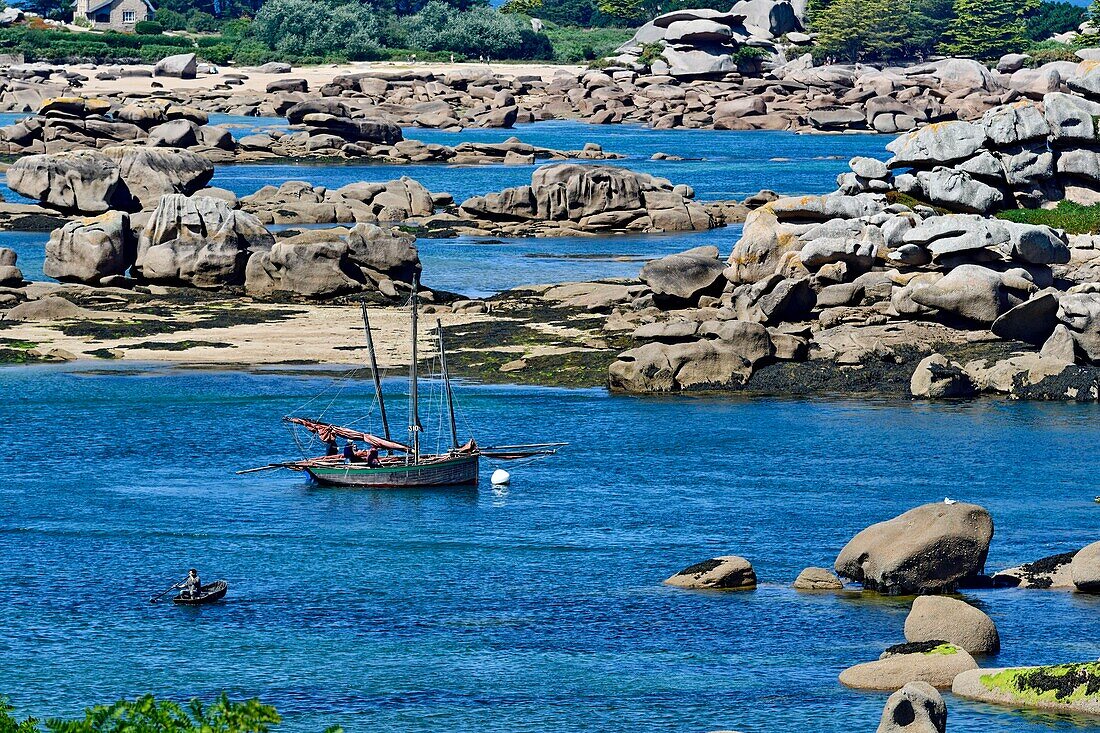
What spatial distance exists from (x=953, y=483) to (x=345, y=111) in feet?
450

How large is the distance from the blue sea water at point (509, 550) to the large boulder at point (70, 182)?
44.6 metres

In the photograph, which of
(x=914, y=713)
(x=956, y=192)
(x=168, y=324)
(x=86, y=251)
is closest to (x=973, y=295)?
(x=956, y=192)

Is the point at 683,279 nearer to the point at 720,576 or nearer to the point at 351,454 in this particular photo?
the point at 351,454

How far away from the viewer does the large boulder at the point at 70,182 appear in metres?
109

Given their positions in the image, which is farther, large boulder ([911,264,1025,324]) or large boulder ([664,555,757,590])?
large boulder ([911,264,1025,324])

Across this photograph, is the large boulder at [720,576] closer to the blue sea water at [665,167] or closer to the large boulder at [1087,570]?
the large boulder at [1087,570]

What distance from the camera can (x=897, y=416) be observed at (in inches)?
2376

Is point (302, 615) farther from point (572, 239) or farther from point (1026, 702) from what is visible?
point (572, 239)

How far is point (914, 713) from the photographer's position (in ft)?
93.9

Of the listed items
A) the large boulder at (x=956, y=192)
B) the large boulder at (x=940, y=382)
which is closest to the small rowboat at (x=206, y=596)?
the large boulder at (x=940, y=382)

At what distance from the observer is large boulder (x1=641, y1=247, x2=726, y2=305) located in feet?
241

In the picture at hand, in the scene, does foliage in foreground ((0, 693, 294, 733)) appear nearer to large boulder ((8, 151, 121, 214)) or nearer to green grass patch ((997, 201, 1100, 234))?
green grass patch ((997, 201, 1100, 234))

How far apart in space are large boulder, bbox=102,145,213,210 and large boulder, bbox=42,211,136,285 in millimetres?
25937

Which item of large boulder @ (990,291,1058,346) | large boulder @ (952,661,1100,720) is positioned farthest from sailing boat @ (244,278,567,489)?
large boulder @ (990,291,1058,346)
